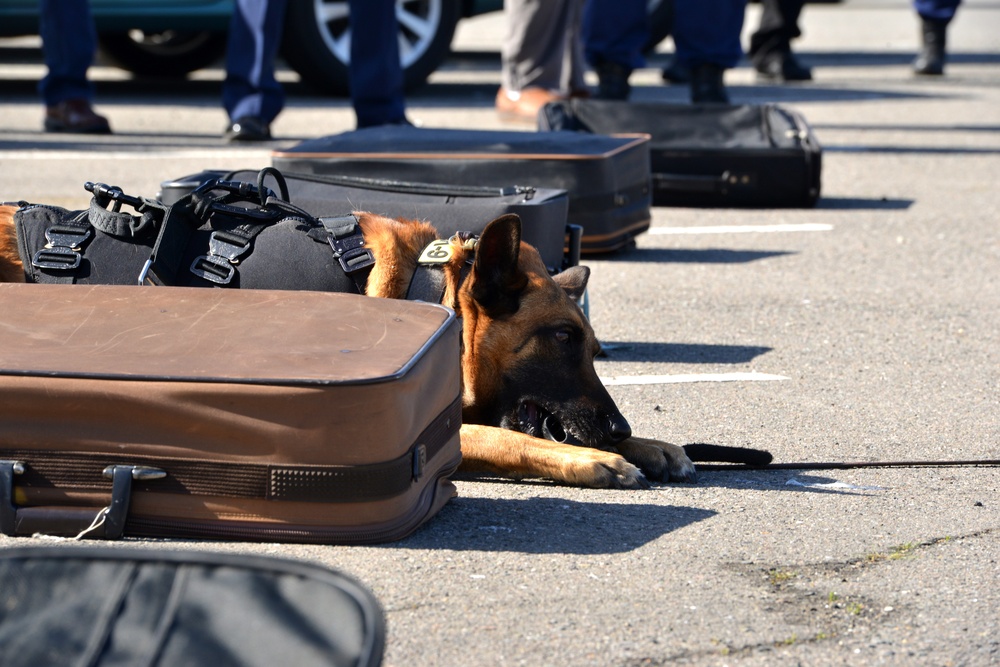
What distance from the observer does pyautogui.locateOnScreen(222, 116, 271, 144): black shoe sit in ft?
27.2

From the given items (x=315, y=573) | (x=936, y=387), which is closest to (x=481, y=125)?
(x=936, y=387)

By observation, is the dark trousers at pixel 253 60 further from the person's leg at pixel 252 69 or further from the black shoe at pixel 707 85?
the black shoe at pixel 707 85

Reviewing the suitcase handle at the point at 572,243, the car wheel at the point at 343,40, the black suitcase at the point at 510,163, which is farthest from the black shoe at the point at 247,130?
the suitcase handle at the point at 572,243

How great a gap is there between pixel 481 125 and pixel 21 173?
3123mm

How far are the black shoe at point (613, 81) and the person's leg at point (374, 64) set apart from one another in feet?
4.74

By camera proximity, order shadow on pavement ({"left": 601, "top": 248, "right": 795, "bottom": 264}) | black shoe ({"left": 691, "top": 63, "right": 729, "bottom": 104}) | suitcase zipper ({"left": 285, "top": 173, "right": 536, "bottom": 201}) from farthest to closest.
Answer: black shoe ({"left": 691, "top": 63, "right": 729, "bottom": 104}) < shadow on pavement ({"left": 601, "top": 248, "right": 795, "bottom": 264}) < suitcase zipper ({"left": 285, "top": 173, "right": 536, "bottom": 201})

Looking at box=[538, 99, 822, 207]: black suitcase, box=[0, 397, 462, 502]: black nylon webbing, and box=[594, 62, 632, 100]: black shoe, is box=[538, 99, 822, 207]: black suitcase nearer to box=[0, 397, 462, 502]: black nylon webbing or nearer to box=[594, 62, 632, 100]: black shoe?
box=[594, 62, 632, 100]: black shoe

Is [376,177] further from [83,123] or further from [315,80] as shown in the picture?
[315,80]

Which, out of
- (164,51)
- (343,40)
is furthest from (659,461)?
(164,51)

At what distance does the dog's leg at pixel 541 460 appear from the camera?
321cm

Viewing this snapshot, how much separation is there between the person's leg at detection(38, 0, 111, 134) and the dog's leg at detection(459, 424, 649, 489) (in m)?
5.67

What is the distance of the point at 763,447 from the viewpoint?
3.66m

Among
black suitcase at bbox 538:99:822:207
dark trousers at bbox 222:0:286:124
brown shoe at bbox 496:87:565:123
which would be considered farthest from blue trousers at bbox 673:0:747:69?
Result: dark trousers at bbox 222:0:286:124

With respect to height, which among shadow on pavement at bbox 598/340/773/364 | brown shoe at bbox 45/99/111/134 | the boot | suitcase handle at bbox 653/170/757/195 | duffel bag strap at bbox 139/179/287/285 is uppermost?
duffel bag strap at bbox 139/179/287/285
